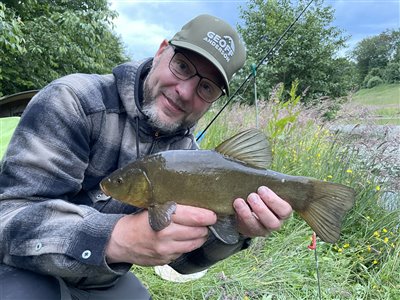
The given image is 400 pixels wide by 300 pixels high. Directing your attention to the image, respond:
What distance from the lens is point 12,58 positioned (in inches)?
356

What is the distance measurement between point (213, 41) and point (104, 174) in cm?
72

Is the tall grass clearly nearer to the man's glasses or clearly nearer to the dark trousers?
the dark trousers

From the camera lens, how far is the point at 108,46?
18641 millimetres

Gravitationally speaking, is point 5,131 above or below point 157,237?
below

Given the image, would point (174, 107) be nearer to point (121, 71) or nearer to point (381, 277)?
point (121, 71)

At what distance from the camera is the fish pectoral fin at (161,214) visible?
3.71 ft

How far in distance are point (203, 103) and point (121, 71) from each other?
1.23 feet

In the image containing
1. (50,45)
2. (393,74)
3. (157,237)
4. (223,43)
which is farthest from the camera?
(393,74)

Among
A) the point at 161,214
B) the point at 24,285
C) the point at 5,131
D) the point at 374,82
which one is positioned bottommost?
the point at 5,131

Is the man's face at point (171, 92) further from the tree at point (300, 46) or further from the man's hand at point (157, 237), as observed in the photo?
the tree at point (300, 46)

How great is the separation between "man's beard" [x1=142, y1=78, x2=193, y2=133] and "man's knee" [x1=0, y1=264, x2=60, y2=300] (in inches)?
27.4

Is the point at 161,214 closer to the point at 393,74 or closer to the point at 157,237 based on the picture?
the point at 157,237

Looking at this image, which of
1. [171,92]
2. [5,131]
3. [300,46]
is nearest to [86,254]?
[171,92]

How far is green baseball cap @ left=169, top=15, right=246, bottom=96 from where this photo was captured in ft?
5.43
